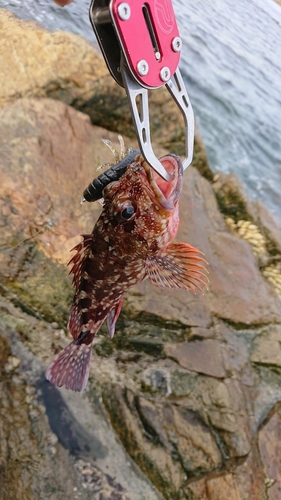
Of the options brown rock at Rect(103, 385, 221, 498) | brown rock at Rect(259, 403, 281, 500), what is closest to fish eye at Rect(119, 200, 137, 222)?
brown rock at Rect(103, 385, 221, 498)

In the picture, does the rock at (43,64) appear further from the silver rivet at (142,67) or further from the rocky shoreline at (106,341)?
the silver rivet at (142,67)

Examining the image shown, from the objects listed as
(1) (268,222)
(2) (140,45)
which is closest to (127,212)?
(2) (140,45)

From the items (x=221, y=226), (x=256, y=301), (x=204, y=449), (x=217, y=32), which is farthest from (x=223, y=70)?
(x=204, y=449)

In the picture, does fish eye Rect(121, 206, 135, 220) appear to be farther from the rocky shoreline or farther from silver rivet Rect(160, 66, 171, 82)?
the rocky shoreline

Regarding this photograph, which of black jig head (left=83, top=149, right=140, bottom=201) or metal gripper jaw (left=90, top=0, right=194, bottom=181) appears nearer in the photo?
metal gripper jaw (left=90, top=0, right=194, bottom=181)

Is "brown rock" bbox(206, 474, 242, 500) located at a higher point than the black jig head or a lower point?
lower

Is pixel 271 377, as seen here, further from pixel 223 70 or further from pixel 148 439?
pixel 223 70
